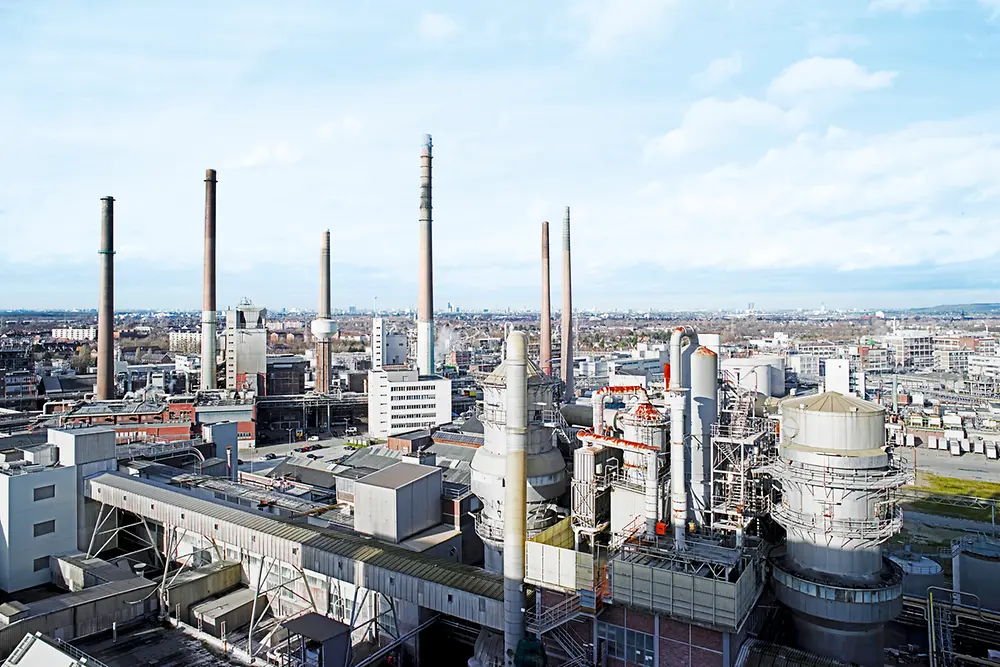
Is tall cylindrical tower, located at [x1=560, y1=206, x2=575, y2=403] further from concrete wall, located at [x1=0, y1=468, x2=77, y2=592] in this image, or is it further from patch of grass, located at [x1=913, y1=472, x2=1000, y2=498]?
concrete wall, located at [x1=0, y1=468, x2=77, y2=592]

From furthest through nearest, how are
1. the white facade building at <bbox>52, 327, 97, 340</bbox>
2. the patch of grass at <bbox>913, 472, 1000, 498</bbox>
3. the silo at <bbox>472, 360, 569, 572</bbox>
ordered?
the white facade building at <bbox>52, 327, 97, 340</bbox>, the patch of grass at <bbox>913, 472, 1000, 498</bbox>, the silo at <bbox>472, 360, 569, 572</bbox>

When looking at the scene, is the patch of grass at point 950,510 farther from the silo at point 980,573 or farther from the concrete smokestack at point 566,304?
the concrete smokestack at point 566,304

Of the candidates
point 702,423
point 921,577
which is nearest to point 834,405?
point 702,423

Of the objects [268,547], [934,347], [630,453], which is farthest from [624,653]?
[934,347]

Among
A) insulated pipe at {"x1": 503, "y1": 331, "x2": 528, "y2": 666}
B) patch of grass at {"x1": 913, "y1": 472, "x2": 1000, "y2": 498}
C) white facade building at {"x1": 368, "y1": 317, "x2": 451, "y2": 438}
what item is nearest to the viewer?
insulated pipe at {"x1": 503, "y1": 331, "x2": 528, "y2": 666}

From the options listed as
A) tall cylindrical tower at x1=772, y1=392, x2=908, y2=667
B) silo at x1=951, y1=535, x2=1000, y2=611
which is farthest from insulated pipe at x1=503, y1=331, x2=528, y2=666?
silo at x1=951, y1=535, x2=1000, y2=611

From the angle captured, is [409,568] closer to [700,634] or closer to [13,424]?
[700,634]

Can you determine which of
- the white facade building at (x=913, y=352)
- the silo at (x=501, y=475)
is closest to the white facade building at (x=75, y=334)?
the silo at (x=501, y=475)
